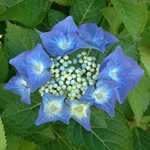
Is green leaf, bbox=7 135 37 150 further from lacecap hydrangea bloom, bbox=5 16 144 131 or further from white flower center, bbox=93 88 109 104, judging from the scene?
white flower center, bbox=93 88 109 104

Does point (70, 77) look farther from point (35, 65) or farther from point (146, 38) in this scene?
point (146, 38)

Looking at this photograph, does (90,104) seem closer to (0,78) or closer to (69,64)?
(69,64)

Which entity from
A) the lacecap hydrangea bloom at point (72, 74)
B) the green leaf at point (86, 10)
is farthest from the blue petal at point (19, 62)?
the green leaf at point (86, 10)

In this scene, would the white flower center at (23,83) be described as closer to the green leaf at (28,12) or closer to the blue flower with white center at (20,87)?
the blue flower with white center at (20,87)

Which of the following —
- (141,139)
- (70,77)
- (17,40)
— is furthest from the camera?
(141,139)

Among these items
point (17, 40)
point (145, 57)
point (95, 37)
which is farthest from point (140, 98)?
point (17, 40)
